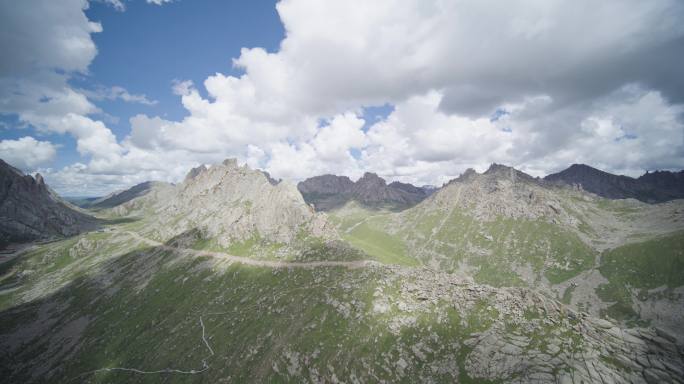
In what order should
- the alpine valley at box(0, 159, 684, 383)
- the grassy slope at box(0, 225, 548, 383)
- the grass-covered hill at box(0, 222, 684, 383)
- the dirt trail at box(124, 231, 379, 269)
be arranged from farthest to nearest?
the dirt trail at box(124, 231, 379, 269)
the grassy slope at box(0, 225, 548, 383)
the alpine valley at box(0, 159, 684, 383)
the grass-covered hill at box(0, 222, 684, 383)

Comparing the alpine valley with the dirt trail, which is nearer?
the alpine valley

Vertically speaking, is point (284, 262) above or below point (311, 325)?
above

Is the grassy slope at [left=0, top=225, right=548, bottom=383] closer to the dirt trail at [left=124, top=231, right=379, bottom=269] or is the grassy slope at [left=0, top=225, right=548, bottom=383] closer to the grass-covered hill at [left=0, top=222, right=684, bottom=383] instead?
the grass-covered hill at [left=0, top=222, right=684, bottom=383]

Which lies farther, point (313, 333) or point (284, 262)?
point (284, 262)

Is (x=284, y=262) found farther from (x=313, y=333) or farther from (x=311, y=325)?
(x=313, y=333)

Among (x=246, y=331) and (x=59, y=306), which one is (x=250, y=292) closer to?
(x=246, y=331)

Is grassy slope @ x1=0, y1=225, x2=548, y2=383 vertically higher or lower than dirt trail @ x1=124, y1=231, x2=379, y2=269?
lower

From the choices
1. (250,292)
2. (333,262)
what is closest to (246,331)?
(250,292)

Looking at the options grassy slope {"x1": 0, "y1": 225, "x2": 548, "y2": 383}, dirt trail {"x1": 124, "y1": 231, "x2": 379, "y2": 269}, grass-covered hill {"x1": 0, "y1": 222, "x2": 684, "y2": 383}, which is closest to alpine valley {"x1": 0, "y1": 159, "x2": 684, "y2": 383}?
grass-covered hill {"x1": 0, "y1": 222, "x2": 684, "y2": 383}

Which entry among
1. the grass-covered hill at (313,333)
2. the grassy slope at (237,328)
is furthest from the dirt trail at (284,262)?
the grassy slope at (237,328)

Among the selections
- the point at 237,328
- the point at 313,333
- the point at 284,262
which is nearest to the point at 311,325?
the point at 313,333

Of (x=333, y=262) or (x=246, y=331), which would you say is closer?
(x=246, y=331)
